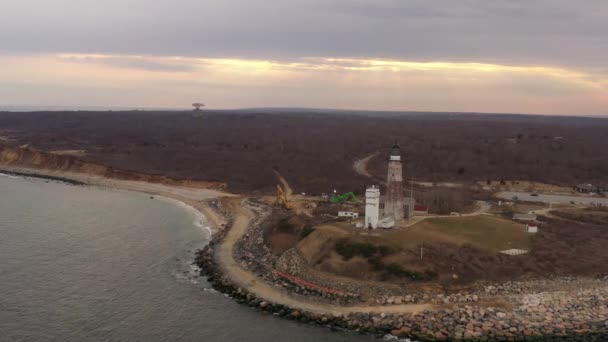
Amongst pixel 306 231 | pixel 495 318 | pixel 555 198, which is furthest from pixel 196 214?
pixel 555 198

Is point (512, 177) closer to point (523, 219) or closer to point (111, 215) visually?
point (523, 219)

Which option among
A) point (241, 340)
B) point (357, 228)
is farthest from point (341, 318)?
point (357, 228)

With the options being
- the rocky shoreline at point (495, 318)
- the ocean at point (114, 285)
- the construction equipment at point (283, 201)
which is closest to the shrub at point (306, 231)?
the rocky shoreline at point (495, 318)

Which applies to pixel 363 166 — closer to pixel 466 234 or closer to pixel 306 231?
pixel 306 231

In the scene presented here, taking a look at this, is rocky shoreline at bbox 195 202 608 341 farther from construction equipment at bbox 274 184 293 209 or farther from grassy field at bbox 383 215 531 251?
construction equipment at bbox 274 184 293 209

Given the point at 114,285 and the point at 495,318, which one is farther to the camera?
the point at 114,285

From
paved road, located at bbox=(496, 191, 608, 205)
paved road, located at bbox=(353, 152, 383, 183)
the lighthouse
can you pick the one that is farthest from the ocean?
paved road, located at bbox=(496, 191, 608, 205)
